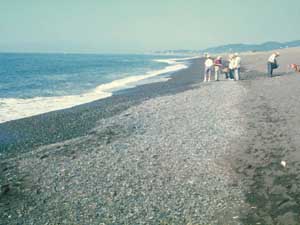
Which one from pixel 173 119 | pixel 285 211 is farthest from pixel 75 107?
pixel 285 211

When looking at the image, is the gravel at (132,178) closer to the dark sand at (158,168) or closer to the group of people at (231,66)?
the dark sand at (158,168)

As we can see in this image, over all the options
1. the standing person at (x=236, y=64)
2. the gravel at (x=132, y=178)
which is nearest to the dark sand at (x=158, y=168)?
the gravel at (x=132, y=178)

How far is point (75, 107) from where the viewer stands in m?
21.0

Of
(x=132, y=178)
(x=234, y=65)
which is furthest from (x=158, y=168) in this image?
(x=234, y=65)

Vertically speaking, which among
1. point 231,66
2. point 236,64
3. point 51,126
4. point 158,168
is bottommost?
point 51,126

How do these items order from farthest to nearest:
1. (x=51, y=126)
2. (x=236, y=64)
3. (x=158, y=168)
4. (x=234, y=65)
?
(x=234, y=65)
(x=236, y=64)
(x=51, y=126)
(x=158, y=168)

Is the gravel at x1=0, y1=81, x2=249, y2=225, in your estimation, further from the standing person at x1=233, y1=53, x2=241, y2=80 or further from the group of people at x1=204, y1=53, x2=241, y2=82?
the group of people at x1=204, y1=53, x2=241, y2=82

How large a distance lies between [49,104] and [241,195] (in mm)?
17500

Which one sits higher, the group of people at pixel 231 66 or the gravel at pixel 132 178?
the group of people at pixel 231 66

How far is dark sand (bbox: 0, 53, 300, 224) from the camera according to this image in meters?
7.15

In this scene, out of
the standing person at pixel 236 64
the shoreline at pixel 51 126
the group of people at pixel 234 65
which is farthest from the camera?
the group of people at pixel 234 65

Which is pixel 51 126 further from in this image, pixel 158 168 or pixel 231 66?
pixel 231 66

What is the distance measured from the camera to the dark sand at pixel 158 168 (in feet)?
23.5

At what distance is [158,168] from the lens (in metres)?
9.37
